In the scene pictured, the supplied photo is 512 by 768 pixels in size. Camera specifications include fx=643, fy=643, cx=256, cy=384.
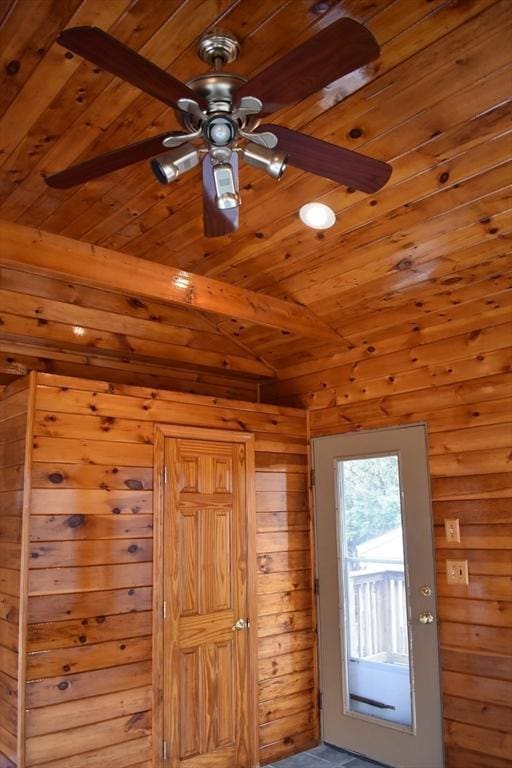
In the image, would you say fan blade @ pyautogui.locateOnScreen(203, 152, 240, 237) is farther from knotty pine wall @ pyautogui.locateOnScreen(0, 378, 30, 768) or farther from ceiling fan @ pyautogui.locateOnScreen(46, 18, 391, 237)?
knotty pine wall @ pyautogui.locateOnScreen(0, 378, 30, 768)

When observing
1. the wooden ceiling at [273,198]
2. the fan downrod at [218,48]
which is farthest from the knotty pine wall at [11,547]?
the fan downrod at [218,48]

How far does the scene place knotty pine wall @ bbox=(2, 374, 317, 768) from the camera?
10.2ft

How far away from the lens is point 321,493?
4.38 meters

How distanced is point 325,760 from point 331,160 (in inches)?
140

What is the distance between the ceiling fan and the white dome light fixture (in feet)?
3.13

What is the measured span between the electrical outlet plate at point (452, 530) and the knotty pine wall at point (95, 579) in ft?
4.24

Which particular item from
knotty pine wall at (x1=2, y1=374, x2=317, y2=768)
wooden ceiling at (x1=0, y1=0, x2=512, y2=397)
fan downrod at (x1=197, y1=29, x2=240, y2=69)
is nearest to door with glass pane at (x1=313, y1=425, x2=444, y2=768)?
knotty pine wall at (x1=2, y1=374, x2=317, y2=768)

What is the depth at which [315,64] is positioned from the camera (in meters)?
1.58

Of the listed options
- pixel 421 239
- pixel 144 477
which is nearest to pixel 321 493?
pixel 144 477

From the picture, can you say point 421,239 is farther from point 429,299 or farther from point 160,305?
point 160,305

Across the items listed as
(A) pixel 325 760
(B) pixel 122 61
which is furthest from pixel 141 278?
(A) pixel 325 760

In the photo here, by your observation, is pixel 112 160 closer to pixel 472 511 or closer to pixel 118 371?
pixel 118 371

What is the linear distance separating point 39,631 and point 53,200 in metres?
2.05

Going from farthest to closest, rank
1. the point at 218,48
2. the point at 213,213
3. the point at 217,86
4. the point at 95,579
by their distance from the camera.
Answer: the point at 95,579
the point at 213,213
the point at 218,48
the point at 217,86
